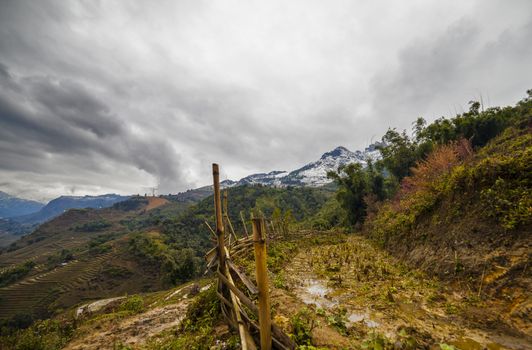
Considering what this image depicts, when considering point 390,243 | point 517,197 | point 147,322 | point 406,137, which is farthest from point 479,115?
point 147,322

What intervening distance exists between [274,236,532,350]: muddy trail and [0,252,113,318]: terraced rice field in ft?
225

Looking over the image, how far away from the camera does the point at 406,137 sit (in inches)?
1201

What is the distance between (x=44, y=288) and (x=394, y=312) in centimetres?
8200

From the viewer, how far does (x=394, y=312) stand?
5199 millimetres

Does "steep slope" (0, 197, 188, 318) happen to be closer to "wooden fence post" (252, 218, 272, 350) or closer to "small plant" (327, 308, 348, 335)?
"small plant" (327, 308, 348, 335)

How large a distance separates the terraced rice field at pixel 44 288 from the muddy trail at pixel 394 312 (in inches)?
2702

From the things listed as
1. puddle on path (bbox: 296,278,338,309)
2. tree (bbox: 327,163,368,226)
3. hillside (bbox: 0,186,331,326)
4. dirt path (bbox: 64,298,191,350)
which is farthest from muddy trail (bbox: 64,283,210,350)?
tree (bbox: 327,163,368,226)

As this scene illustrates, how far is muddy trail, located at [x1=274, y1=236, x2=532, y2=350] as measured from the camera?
4.03 metres

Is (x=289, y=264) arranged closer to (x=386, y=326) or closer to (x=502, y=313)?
(x=386, y=326)

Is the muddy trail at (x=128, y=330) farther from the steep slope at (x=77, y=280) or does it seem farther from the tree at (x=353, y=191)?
the steep slope at (x=77, y=280)

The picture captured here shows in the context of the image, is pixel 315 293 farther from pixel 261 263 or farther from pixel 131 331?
→ pixel 131 331

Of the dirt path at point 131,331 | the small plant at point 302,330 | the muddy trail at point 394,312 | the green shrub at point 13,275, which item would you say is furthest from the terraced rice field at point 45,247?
the small plant at point 302,330

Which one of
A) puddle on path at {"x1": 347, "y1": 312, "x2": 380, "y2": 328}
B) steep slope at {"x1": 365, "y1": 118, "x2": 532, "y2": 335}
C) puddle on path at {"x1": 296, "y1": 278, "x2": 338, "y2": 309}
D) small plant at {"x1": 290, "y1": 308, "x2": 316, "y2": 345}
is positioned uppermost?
steep slope at {"x1": 365, "y1": 118, "x2": 532, "y2": 335}

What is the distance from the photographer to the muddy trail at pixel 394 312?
403cm
